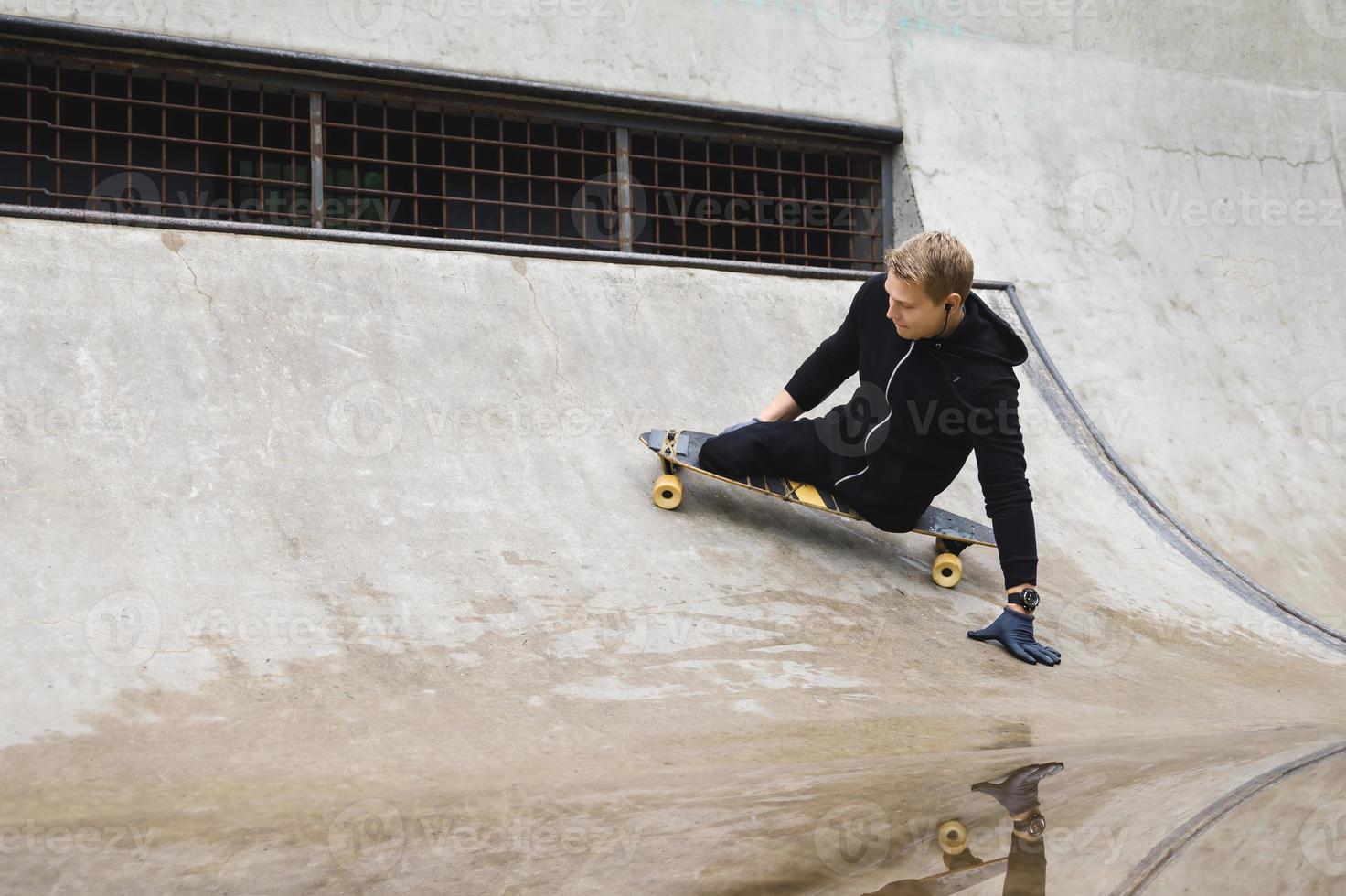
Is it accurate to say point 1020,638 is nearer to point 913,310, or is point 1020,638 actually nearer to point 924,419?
point 924,419

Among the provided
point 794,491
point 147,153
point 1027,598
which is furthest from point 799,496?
point 147,153

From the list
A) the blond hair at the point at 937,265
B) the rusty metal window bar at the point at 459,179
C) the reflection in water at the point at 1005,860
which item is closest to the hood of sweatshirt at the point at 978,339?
the blond hair at the point at 937,265

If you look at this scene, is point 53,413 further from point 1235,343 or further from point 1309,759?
point 1235,343

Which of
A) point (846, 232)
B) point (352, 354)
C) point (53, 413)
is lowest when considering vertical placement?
point (53, 413)

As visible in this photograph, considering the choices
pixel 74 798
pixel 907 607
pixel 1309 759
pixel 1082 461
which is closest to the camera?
pixel 74 798

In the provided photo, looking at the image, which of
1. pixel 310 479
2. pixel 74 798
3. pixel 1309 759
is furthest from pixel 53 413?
pixel 1309 759

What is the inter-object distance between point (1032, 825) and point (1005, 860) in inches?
9.0

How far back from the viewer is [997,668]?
349cm

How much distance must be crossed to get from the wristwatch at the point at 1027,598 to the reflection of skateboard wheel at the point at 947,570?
0.41 metres

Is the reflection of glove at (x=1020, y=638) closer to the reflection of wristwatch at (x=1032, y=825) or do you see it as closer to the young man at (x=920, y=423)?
the young man at (x=920, y=423)

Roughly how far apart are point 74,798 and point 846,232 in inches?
191

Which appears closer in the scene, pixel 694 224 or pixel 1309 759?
pixel 1309 759

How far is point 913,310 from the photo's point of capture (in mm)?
3504

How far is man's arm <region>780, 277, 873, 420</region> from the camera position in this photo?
390 cm
